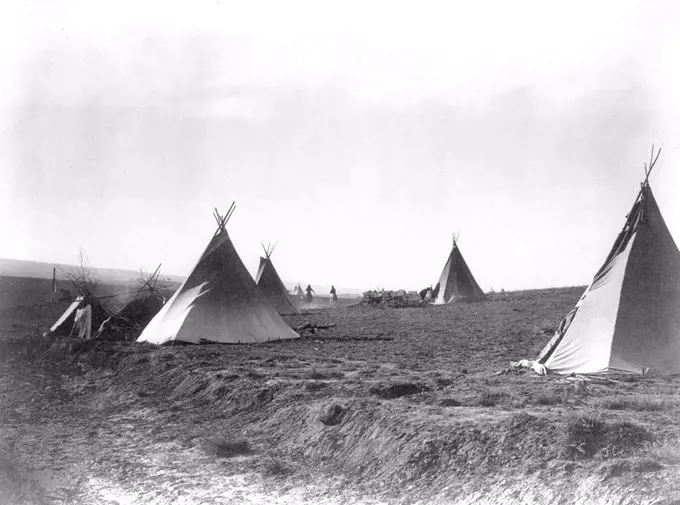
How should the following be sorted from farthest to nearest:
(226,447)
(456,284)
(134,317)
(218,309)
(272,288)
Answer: (456,284), (272,288), (134,317), (218,309), (226,447)

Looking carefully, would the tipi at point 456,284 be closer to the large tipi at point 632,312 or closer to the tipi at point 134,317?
the tipi at point 134,317

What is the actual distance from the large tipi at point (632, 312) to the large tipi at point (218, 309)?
827 cm

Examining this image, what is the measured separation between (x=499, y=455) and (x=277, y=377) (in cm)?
523

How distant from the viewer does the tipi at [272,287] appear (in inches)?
1237

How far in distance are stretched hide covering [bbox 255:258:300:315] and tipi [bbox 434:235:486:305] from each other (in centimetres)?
797

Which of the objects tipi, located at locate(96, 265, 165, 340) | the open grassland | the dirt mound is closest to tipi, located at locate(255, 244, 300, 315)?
tipi, located at locate(96, 265, 165, 340)

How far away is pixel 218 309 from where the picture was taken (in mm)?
A: 17594

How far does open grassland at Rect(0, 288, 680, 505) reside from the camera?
20.2ft

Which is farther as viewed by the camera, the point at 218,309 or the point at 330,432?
the point at 218,309

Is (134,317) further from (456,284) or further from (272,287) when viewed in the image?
(456,284)

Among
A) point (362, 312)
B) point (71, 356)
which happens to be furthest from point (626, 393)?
point (362, 312)

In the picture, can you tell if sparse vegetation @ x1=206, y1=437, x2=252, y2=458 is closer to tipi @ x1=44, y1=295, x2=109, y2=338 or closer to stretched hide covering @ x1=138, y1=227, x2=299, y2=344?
stretched hide covering @ x1=138, y1=227, x2=299, y2=344

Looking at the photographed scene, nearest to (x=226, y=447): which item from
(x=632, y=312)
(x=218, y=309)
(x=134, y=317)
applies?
(x=632, y=312)

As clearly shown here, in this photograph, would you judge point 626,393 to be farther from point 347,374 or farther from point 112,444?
point 112,444
